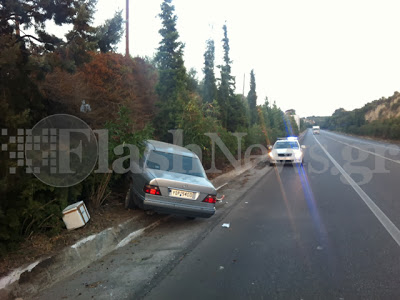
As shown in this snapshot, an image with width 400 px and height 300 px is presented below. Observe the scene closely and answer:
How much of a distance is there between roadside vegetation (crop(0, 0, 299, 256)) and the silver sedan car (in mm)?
506

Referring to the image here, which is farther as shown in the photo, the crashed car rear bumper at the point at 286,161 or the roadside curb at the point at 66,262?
the crashed car rear bumper at the point at 286,161

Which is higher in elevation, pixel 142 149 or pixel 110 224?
pixel 142 149

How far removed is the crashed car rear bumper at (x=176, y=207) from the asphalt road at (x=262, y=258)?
0.34 m

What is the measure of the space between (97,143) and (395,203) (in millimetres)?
7243

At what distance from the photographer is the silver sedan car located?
607cm

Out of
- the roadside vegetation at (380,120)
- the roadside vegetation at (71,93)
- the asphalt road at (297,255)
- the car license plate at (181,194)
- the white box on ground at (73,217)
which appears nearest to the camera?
the asphalt road at (297,255)

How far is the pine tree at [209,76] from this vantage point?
28.9 m

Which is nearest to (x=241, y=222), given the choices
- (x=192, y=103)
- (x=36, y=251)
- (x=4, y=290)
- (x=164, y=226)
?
(x=164, y=226)

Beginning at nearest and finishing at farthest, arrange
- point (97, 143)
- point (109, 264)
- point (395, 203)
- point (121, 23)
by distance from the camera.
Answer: point (109, 264)
point (97, 143)
point (395, 203)
point (121, 23)

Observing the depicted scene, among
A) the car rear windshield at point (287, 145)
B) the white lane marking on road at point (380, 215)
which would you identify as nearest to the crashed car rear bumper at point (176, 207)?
the white lane marking on road at point (380, 215)

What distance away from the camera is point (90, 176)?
6.00m

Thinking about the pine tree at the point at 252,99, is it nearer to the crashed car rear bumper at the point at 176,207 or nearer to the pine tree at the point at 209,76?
the pine tree at the point at 209,76

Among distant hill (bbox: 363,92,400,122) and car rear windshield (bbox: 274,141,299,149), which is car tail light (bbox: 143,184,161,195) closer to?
car rear windshield (bbox: 274,141,299,149)

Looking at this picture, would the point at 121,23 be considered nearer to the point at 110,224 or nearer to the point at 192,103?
the point at 192,103
